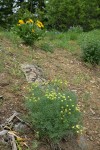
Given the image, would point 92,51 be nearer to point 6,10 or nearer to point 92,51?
point 92,51

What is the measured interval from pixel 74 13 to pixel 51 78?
8105mm

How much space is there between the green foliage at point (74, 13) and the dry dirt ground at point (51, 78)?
5.98 meters

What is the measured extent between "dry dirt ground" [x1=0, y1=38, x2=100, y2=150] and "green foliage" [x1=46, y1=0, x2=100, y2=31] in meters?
5.98

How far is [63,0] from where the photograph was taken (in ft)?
48.1

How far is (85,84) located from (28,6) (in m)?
17.3

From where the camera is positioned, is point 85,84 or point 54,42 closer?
point 85,84

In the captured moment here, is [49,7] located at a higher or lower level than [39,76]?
lower

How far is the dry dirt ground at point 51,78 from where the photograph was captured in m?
5.50

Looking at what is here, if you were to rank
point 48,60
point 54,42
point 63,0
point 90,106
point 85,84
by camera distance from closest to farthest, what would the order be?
point 90,106 < point 85,84 < point 48,60 < point 54,42 < point 63,0

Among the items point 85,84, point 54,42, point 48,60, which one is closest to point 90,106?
point 85,84

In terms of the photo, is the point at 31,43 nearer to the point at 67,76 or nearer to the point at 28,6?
the point at 67,76

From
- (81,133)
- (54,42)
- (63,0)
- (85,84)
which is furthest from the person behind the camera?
(63,0)

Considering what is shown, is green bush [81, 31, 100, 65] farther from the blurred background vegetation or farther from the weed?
the blurred background vegetation

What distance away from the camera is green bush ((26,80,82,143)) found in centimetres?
485
